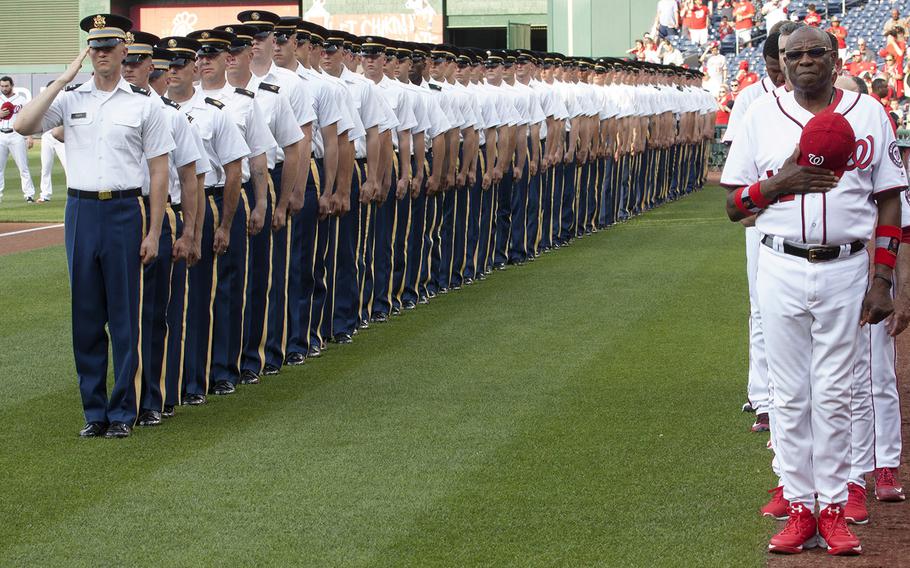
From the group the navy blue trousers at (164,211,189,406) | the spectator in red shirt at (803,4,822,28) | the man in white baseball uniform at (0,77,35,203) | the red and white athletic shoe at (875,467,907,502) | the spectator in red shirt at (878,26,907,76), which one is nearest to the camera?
the red and white athletic shoe at (875,467,907,502)

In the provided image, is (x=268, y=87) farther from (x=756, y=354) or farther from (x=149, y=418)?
(x=756, y=354)

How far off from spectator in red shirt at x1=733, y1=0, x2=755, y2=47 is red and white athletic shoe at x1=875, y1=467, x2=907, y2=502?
31598mm

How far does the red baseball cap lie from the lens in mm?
5398

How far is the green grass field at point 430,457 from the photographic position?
232 inches

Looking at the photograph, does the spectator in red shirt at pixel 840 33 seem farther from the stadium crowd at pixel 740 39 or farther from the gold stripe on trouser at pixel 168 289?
the gold stripe on trouser at pixel 168 289

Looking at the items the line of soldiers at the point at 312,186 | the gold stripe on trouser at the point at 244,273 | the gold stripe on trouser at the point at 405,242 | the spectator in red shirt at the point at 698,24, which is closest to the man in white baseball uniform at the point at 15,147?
the line of soldiers at the point at 312,186

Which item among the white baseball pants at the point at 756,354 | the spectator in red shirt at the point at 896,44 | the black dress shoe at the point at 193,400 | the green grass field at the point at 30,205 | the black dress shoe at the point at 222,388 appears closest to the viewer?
the white baseball pants at the point at 756,354

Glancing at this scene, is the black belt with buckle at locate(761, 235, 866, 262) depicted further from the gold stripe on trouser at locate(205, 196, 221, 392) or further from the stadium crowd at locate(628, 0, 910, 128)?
the stadium crowd at locate(628, 0, 910, 128)

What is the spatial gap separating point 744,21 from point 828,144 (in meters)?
32.7

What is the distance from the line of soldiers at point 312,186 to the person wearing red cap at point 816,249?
3648mm

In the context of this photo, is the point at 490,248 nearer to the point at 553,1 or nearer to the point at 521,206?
the point at 521,206

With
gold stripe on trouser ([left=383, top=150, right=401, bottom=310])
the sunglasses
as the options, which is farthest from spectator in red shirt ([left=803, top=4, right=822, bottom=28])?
the sunglasses

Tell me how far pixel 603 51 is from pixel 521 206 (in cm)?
2490

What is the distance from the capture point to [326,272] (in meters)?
11.0
